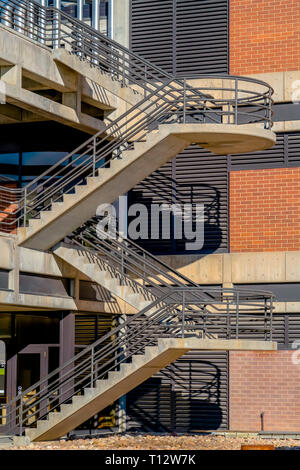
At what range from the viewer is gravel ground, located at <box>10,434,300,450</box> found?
85.1 feet

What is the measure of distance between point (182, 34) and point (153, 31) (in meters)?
0.91

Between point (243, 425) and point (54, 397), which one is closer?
point (54, 397)

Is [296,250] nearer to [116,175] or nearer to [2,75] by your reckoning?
[116,175]

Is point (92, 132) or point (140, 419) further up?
point (92, 132)

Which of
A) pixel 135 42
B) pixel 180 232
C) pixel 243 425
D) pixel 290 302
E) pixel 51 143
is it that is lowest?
pixel 243 425

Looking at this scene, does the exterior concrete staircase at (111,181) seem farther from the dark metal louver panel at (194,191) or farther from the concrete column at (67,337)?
the dark metal louver panel at (194,191)

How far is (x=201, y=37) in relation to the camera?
3206 cm

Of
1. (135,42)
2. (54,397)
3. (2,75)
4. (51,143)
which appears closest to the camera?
(2,75)

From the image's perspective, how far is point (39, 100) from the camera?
87.9 ft

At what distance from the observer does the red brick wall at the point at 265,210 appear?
100 feet

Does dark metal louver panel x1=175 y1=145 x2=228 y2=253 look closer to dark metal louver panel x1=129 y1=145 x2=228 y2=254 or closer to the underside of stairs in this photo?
dark metal louver panel x1=129 y1=145 x2=228 y2=254

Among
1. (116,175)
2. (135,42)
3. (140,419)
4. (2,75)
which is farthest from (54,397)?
(135,42)

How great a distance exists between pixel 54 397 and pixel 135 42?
10.9 meters

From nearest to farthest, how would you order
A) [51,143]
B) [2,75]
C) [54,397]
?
[2,75], [54,397], [51,143]
